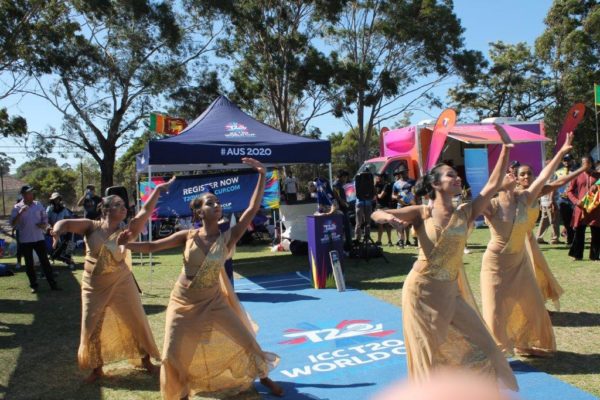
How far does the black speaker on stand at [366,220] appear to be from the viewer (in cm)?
1155

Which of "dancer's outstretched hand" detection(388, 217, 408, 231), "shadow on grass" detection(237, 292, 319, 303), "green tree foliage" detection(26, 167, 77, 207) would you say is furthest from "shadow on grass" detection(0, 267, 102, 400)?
"green tree foliage" detection(26, 167, 77, 207)

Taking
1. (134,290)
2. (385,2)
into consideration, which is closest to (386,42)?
(385,2)

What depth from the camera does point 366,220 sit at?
1258cm

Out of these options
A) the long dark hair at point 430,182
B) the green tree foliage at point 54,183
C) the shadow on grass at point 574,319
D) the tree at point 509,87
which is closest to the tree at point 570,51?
the tree at point 509,87

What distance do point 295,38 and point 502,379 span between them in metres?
25.8

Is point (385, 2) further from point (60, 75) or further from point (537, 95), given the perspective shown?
point (60, 75)

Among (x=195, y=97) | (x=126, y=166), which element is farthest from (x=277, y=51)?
(x=126, y=166)

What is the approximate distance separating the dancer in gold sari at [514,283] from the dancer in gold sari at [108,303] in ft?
10.4

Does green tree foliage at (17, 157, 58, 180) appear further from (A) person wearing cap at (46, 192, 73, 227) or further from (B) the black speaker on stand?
(B) the black speaker on stand

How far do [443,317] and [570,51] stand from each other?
107ft

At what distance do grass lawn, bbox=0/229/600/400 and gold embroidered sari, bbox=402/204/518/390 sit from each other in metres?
1.28

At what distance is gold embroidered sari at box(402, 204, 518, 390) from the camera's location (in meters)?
3.67

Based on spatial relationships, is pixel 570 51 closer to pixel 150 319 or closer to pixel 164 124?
pixel 164 124

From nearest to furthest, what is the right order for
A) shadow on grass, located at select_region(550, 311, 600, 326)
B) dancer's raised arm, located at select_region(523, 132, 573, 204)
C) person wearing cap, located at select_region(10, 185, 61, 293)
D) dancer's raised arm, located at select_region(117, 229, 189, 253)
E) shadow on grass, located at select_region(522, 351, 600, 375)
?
dancer's raised arm, located at select_region(117, 229, 189, 253), shadow on grass, located at select_region(522, 351, 600, 375), dancer's raised arm, located at select_region(523, 132, 573, 204), shadow on grass, located at select_region(550, 311, 600, 326), person wearing cap, located at select_region(10, 185, 61, 293)
